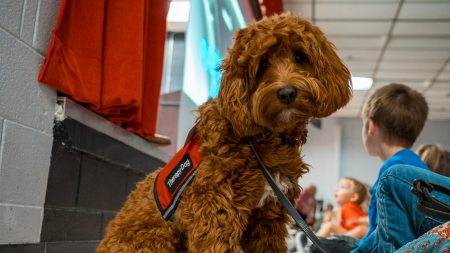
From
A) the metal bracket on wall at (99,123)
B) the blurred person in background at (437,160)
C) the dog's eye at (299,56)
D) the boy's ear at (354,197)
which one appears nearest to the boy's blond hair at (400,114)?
the blurred person in background at (437,160)

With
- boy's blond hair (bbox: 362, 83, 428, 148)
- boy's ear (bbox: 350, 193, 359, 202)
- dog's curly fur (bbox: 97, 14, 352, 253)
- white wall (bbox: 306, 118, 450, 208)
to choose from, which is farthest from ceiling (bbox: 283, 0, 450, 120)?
dog's curly fur (bbox: 97, 14, 352, 253)

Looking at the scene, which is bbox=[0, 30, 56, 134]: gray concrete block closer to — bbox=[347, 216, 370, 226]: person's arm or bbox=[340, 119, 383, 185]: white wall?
bbox=[347, 216, 370, 226]: person's arm

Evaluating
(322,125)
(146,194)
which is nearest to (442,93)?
(322,125)

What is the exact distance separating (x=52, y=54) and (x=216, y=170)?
0.86 metres

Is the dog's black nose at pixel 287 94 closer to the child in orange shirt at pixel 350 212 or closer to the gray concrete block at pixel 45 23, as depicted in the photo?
the gray concrete block at pixel 45 23

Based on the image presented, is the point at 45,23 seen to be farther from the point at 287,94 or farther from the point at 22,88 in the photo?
the point at 287,94

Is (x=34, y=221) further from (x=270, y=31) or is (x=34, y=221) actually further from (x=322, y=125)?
(x=322, y=125)

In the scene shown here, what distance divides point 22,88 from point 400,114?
6.03ft

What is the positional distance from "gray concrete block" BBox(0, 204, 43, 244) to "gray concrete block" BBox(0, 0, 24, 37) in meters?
0.65

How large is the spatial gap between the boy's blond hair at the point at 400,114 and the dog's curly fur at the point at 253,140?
2.96 ft

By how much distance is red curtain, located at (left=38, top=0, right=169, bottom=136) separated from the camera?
1.48m

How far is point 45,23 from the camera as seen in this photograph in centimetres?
147

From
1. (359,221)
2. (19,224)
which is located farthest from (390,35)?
(19,224)

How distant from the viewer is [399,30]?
20.0ft
